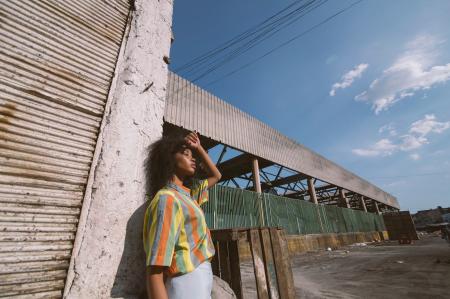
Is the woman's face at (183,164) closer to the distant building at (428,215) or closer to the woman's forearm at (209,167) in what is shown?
the woman's forearm at (209,167)

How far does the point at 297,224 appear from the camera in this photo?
11000 mm

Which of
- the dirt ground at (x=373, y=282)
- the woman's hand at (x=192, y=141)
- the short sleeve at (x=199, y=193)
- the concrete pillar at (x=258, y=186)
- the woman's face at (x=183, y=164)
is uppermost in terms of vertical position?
the concrete pillar at (x=258, y=186)

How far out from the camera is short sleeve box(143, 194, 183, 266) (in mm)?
1067

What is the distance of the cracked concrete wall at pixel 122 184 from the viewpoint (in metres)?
1.38

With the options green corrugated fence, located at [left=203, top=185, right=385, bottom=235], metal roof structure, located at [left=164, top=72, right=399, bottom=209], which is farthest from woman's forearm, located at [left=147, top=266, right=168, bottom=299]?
metal roof structure, located at [left=164, top=72, right=399, bottom=209]

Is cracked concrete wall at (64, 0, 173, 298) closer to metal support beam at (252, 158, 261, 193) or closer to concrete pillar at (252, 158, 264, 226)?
concrete pillar at (252, 158, 264, 226)

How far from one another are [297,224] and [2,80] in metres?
11.5

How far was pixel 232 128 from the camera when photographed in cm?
962

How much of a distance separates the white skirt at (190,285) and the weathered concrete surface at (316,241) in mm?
5714

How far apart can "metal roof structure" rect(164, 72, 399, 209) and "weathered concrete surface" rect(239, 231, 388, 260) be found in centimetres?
359

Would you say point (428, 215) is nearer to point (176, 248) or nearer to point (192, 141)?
point (192, 141)

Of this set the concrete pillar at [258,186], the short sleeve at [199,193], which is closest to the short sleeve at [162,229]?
the short sleeve at [199,193]

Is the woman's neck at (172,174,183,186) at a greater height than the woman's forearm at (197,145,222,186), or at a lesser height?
lesser

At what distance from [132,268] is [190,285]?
21.7 inches
